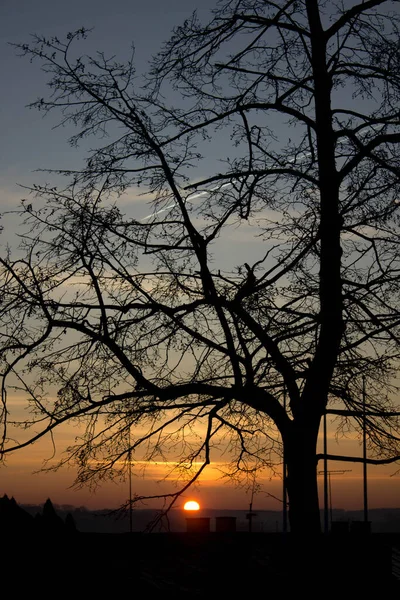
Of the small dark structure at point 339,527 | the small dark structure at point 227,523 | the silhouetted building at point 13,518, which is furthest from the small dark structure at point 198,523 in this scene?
the silhouetted building at point 13,518

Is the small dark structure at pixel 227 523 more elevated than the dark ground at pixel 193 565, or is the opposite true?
the small dark structure at pixel 227 523

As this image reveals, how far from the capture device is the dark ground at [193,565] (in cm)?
978

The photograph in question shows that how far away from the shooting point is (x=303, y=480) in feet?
44.8

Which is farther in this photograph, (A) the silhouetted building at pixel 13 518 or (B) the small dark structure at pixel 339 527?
(B) the small dark structure at pixel 339 527

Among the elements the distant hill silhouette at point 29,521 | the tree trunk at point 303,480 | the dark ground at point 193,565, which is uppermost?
the tree trunk at point 303,480

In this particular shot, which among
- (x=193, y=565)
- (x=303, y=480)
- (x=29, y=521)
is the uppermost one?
(x=303, y=480)

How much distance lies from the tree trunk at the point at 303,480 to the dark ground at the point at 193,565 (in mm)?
269

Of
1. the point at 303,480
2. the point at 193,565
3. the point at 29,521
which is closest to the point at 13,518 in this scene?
the point at 29,521

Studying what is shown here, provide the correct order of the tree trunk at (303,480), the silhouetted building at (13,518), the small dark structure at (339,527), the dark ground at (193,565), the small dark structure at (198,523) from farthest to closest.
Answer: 1. the small dark structure at (339,527)
2. the small dark structure at (198,523)
3. the tree trunk at (303,480)
4. the silhouetted building at (13,518)
5. the dark ground at (193,565)

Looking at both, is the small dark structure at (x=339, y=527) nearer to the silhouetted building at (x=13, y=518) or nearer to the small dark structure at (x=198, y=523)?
the small dark structure at (x=198, y=523)

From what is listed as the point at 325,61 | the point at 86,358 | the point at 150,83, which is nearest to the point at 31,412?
the point at 86,358

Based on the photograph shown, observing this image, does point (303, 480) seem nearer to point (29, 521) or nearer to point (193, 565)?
point (193, 565)

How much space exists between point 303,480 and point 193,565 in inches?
86.8

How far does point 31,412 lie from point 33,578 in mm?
4248
